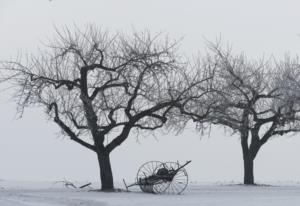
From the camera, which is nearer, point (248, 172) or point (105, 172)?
point (105, 172)

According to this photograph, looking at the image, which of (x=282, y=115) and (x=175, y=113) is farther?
(x=282, y=115)

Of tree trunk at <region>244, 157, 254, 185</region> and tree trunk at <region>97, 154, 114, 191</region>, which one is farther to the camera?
tree trunk at <region>244, 157, 254, 185</region>

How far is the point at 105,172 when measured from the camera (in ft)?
105

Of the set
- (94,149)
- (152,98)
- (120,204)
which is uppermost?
(152,98)

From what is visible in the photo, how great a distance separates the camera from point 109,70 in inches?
1223

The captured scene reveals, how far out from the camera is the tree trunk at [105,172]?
31.8 m

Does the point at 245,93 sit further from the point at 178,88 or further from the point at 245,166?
the point at 178,88

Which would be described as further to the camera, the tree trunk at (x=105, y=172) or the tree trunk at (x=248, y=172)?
the tree trunk at (x=248, y=172)

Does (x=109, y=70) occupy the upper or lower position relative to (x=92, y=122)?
upper

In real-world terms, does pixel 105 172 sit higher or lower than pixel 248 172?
lower

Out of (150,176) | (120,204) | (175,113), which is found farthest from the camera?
(175,113)

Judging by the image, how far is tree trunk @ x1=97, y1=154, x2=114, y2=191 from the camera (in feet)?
104

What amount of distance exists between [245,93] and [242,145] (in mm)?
3622

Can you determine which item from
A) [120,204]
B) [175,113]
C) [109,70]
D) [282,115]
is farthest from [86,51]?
[282,115]
